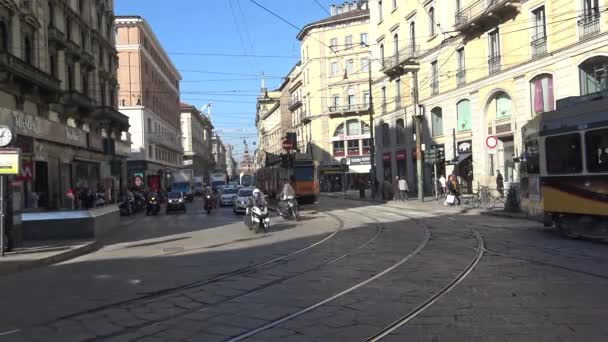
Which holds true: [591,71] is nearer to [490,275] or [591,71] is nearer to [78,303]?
[490,275]

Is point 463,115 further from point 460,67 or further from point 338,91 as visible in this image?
point 338,91

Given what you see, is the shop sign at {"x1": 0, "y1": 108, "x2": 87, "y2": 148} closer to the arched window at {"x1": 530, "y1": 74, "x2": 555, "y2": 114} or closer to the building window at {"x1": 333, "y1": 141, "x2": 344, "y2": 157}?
the arched window at {"x1": 530, "y1": 74, "x2": 555, "y2": 114}

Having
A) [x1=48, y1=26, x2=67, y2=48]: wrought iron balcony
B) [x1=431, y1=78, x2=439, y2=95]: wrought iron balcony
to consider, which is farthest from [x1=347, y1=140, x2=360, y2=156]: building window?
[x1=48, y1=26, x2=67, y2=48]: wrought iron balcony

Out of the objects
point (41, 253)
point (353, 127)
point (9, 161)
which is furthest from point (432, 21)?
point (41, 253)

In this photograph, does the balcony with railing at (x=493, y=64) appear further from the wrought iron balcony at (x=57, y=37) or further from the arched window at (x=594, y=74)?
the wrought iron balcony at (x=57, y=37)

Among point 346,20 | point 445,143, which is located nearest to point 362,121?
point 346,20

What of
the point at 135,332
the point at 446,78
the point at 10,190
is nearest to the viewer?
the point at 135,332

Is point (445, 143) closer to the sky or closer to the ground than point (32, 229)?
closer to the sky

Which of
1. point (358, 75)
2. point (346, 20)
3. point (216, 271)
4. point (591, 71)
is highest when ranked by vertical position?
point (346, 20)

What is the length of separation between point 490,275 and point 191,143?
110m

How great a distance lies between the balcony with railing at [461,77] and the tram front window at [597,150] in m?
23.7

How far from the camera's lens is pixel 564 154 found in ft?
49.0

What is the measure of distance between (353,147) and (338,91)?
23.9 ft

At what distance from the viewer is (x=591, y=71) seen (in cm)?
2619
